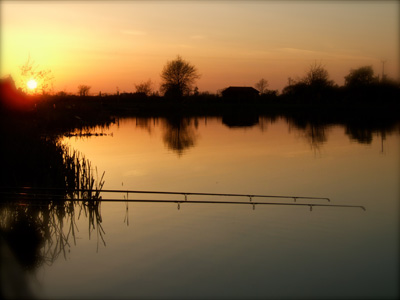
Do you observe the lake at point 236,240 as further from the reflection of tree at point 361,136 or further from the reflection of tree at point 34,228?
the reflection of tree at point 361,136

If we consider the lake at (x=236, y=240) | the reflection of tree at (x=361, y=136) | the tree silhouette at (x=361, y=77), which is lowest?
the lake at (x=236, y=240)

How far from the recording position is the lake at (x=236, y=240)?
6230 millimetres

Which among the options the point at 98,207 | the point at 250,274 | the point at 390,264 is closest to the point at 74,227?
the point at 98,207

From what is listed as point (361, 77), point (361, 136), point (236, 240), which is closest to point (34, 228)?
point (236, 240)

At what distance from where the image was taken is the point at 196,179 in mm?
14594

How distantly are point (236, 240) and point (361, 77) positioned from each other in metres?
65.5

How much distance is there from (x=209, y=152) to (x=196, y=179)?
7699mm

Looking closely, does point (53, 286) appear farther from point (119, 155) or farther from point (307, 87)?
point (307, 87)

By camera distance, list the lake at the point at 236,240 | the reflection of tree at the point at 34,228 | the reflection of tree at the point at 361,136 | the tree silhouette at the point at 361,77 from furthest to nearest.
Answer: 1. the tree silhouette at the point at 361,77
2. the reflection of tree at the point at 361,136
3. the reflection of tree at the point at 34,228
4. the lake at the point at 236,240

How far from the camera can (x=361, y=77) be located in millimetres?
67438

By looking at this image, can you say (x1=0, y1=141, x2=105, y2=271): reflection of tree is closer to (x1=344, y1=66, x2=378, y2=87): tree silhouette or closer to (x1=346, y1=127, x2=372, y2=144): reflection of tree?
(x1=346, y1=127, x2=372, y2=144): reflection of tree

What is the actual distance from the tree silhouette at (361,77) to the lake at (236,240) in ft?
171

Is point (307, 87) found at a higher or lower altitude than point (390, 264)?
higher

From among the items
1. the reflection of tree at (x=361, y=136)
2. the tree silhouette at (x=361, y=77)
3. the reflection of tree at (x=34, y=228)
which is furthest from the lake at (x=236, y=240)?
the tree silhouette at (x=361, y=77)
